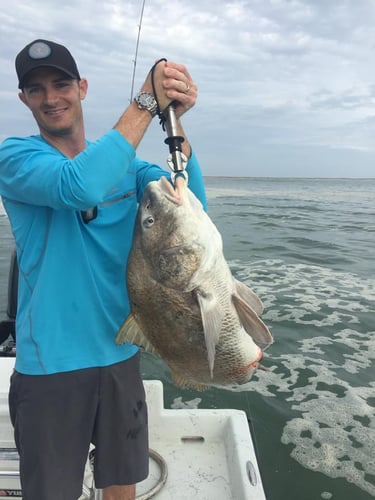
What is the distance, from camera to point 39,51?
223cm

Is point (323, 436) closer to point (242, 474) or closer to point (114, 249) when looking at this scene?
point (242, 474)

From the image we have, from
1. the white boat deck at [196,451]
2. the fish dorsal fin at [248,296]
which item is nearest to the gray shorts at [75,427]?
the white boat deck at [196,451]

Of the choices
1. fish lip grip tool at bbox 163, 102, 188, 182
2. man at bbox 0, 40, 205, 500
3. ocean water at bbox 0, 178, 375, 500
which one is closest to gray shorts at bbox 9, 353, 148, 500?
man at bbox 0, 40, 205, 500

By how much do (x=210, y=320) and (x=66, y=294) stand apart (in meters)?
0.81

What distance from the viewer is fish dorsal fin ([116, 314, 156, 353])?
2.34 m

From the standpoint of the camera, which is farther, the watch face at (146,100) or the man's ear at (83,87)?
Answer: the man's ear at (83,87)

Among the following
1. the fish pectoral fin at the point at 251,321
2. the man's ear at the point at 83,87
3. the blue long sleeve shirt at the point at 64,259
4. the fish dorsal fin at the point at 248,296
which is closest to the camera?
the blue long sleeve shirt at the point at 64,259

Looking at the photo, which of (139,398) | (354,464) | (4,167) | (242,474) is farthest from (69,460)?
(354,464)

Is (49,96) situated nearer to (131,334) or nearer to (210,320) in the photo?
(131,334)

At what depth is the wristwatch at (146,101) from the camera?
2.05 meters

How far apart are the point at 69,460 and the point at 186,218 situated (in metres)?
1.49

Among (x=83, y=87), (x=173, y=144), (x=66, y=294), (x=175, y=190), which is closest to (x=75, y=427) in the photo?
(x=66, y=294)

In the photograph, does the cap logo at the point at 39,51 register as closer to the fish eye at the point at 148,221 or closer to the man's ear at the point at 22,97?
the man's ear at the point at 22,97

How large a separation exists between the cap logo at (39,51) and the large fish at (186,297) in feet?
2.90
